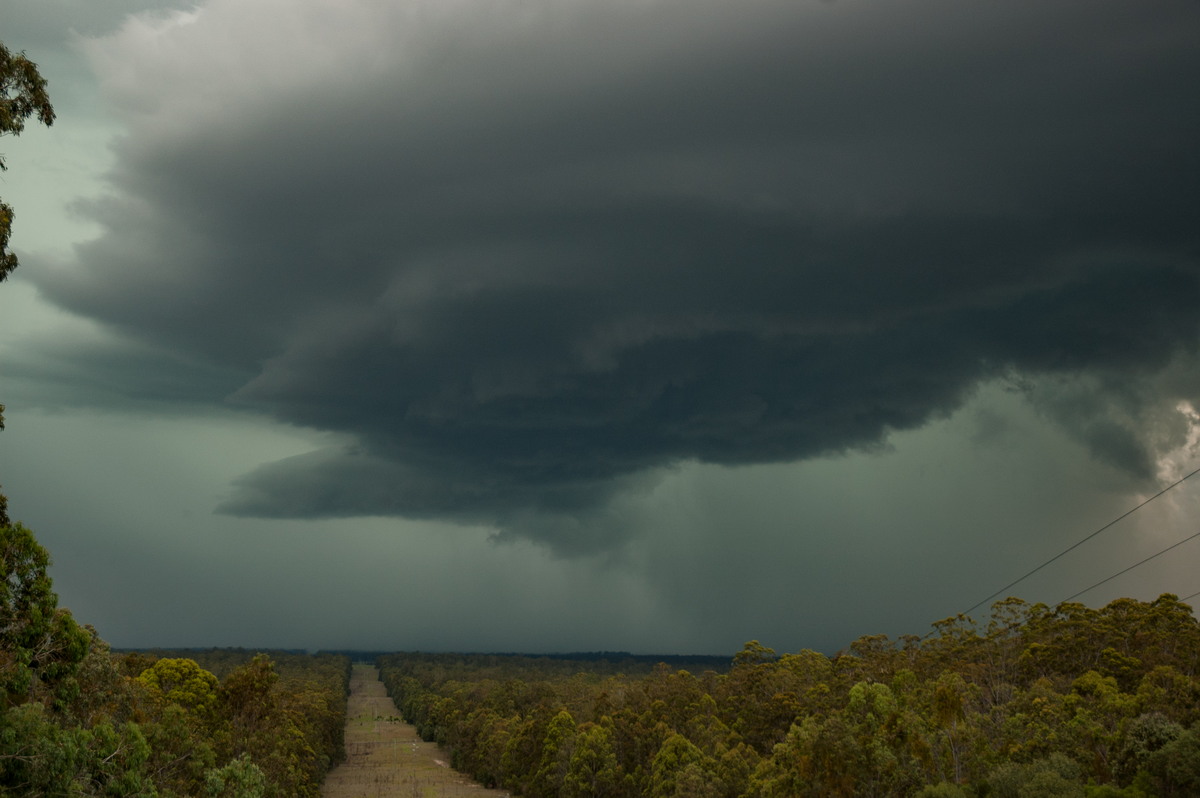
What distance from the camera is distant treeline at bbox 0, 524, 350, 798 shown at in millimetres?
27594

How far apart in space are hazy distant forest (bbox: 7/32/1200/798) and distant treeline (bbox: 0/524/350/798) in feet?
0.36

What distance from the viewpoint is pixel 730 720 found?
4126 inches

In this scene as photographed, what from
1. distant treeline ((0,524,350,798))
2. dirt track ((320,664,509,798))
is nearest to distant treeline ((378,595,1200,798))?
dirt track ((320,664,509,798))

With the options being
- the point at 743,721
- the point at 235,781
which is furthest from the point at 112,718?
the point at 743,721

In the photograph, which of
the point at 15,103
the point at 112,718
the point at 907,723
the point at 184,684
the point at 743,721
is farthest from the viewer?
the point at 743,721

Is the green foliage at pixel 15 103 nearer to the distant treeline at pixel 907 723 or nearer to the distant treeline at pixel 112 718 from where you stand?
the distant treeline at pixel 112 718

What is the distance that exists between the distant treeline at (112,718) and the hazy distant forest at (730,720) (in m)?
0.11

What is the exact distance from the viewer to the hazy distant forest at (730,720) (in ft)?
95.0

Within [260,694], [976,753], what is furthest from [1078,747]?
[260,694]

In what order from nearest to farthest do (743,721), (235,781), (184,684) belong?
(235,781) → (184,684) → (743,721)

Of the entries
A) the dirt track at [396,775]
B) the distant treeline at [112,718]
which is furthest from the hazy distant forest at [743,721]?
the dirt track at [396,775]

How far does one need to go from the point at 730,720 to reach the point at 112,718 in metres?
73.4

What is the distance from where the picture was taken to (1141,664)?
85.6 meters

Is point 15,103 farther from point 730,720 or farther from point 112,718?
point 730,720
